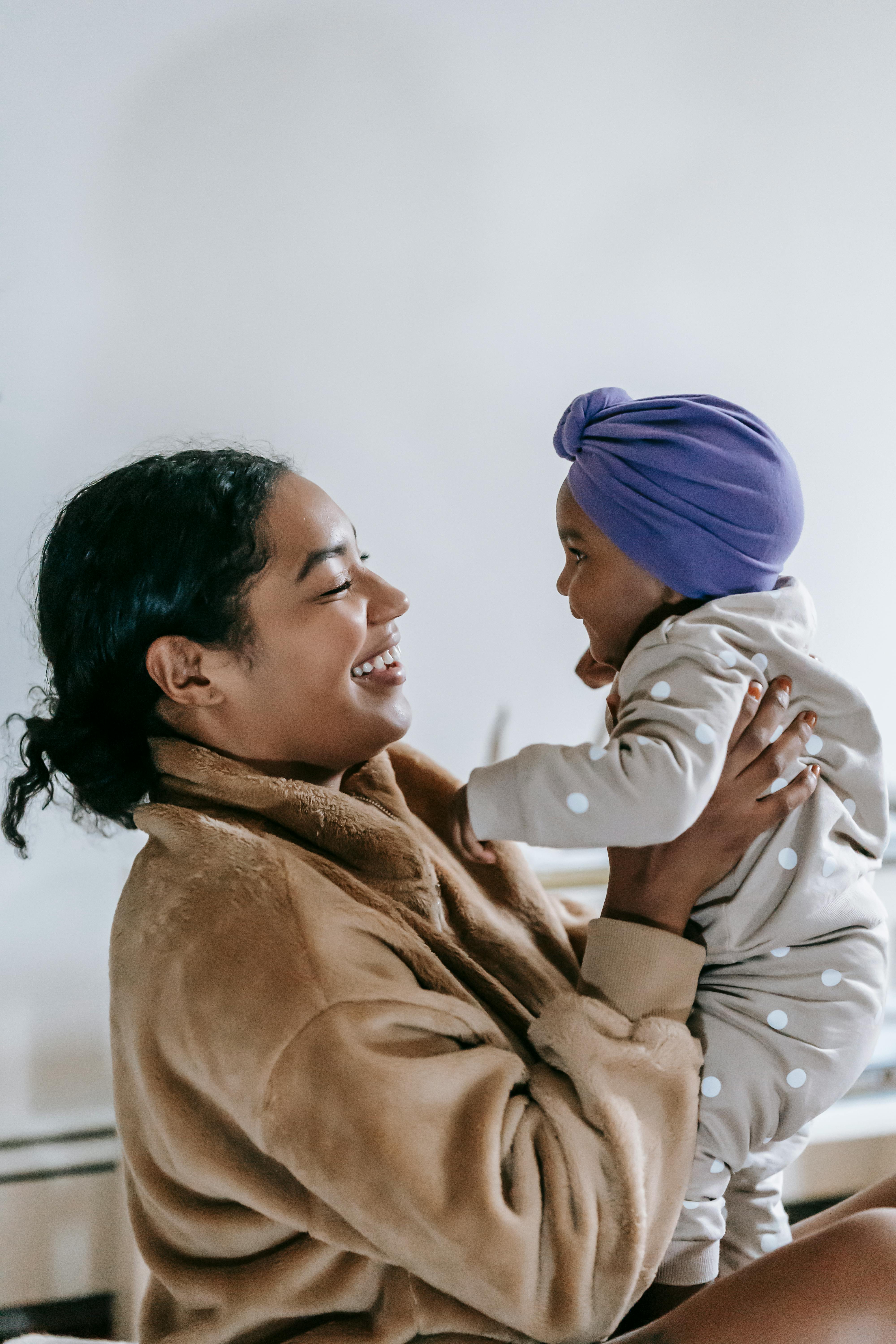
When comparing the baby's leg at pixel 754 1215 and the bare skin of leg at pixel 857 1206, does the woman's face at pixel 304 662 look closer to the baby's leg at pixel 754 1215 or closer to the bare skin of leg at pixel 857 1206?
the baby's leg at pixel 754 1215

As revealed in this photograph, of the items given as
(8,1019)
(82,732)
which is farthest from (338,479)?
(8,1019)

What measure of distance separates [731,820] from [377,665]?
455 mm

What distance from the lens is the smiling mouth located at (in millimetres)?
1238

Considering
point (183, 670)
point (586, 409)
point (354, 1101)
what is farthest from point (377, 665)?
point (354, 1101)

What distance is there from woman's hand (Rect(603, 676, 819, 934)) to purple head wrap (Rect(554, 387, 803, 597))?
0.15 metres

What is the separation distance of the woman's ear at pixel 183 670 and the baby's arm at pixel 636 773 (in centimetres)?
34

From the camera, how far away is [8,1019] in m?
1.65

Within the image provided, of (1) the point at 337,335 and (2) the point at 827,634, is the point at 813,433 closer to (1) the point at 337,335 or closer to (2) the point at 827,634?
(2) the point at 827,634

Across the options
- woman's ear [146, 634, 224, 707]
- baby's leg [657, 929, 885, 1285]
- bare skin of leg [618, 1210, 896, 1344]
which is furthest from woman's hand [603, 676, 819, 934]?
woman's ear [146, 634, 224, 707]

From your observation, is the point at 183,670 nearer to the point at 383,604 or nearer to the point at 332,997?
the point at 383,604

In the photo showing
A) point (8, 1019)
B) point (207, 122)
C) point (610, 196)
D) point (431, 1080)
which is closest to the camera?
point (431, 1080)

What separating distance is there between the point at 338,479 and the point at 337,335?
229 mm

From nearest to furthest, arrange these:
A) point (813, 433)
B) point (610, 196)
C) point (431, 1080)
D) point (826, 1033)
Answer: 1. point (431, 1080)
2. point (826, 1033)
3. point (610, 196)
4. point (813, 433)

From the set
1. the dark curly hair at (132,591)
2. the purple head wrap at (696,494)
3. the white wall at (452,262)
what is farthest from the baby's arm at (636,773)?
the white wall at (452,262)
